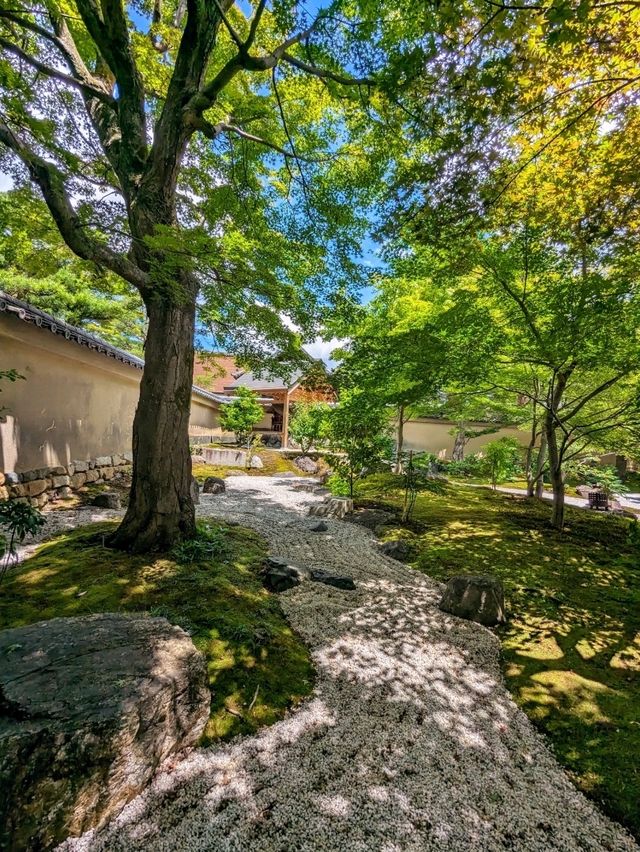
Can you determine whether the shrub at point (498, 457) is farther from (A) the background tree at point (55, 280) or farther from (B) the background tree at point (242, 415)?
(A) the background tree at point (55, 280)

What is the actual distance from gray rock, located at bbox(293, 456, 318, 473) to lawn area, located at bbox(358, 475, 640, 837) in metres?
7.33

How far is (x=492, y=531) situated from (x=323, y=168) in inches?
276

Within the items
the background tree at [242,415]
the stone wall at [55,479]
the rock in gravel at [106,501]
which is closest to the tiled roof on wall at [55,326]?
the stone wall at [55,479]

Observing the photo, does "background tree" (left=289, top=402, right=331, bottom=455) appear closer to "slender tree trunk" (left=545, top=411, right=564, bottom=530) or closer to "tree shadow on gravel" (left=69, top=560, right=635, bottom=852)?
"slender tree trunk" (left=545, top=411, right=564, bottom=530)

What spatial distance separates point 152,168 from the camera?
12.1 feet

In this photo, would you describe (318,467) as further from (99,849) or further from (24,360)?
(99,849)

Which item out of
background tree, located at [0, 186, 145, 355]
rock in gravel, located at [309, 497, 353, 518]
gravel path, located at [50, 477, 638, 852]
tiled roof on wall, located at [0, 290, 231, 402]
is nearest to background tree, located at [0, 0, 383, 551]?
background tree, located at [0, 186, 145, 355]

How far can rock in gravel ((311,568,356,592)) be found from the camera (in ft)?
12.8

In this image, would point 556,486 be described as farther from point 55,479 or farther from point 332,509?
point 55,479

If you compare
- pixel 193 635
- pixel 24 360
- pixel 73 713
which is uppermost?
pixel 24 360

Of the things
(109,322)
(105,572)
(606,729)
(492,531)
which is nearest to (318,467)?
(492,531)

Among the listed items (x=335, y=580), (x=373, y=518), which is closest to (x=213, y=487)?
(x=373, y=518)

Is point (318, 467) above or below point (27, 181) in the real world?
below

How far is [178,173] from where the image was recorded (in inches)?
162
